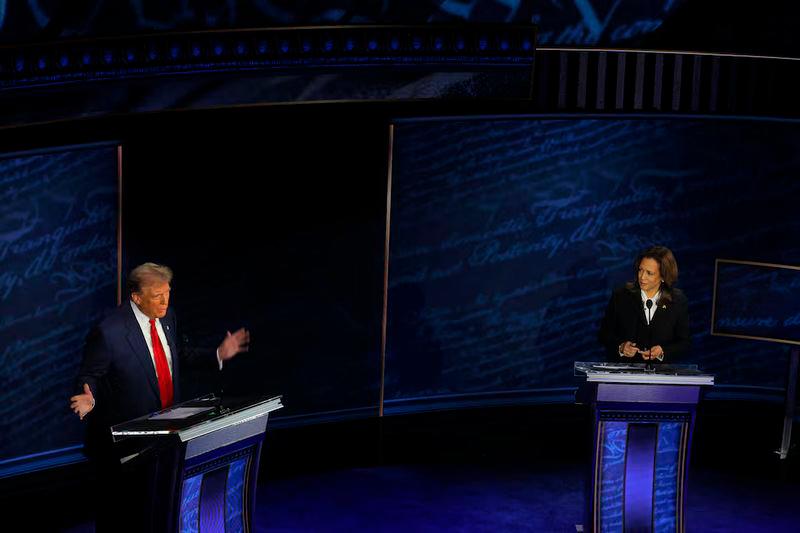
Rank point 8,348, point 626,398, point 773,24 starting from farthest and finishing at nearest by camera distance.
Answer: point 773,24 → point 8,348 → point 626,398

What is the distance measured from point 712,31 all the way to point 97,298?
14.9 feet

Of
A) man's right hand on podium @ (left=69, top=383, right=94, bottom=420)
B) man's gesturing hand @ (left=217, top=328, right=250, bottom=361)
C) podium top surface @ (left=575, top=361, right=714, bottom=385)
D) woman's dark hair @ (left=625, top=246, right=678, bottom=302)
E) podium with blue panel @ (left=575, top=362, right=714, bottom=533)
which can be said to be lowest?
podium with blue panel @ (left=575, top=362, right=714, bottom=533)

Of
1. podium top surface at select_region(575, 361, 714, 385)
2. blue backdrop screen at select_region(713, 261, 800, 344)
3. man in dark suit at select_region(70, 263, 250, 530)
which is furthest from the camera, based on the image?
blue backdrop screen at select_region(713, 261, 800, 344)

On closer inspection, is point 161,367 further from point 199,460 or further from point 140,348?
point 199,460

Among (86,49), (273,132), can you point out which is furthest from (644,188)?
(86,49)

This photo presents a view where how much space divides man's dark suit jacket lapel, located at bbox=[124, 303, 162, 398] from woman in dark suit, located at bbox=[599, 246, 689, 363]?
258cm

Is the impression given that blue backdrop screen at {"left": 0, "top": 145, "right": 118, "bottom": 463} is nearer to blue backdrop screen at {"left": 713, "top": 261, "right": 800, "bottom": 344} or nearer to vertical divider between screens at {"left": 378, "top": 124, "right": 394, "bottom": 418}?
vertical divider between screens at {"left": 378, "top": 124, "right": 394, "bottom": 418}

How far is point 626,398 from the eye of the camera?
5.16m

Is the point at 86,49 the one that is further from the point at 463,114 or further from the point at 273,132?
the point at 463,114

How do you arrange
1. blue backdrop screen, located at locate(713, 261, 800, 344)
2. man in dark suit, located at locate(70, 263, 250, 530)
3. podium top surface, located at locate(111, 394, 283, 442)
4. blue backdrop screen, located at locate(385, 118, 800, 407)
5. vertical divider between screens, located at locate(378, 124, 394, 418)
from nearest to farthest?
podium top surface, located at locate(111, 394, 283, 442) → man in dark suit, located at locate(70, 263, 250, 530) → blue backdrop screen, located at locate(713, 261, 800, 344) → vertical divider between screens, located at locate(378, 124, 394, 418) → blue backdrop screen, located at locate(385, 118, 800, 407)

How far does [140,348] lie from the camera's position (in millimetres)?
4707

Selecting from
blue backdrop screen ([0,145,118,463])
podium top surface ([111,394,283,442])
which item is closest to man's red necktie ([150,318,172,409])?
podium top surface ([111,394,283,442])

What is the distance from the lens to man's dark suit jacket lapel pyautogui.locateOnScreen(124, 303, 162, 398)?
469 centimetres

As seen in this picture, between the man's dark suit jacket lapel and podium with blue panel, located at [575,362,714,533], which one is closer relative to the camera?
the man's dark suit jacket lapel
